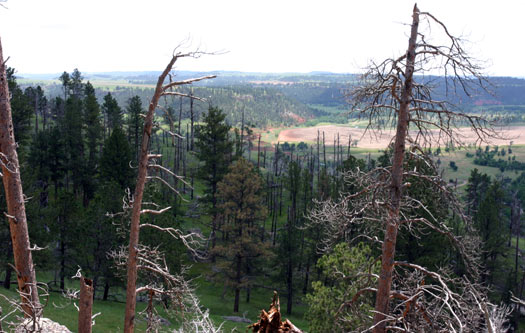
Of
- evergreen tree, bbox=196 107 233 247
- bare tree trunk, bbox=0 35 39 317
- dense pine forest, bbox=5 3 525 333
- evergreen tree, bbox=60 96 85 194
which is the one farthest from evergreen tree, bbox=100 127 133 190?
bare tree trunk, bbox=0 35 39 317

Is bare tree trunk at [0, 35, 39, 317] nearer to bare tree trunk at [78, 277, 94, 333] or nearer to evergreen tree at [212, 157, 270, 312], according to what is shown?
bare tree trunk at [78, 277, 94, 333]

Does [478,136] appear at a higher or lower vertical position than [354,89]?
A: lower

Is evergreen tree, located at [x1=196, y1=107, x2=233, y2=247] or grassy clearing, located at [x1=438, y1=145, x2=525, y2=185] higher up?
evergreen tree, located at [x1=196, y1=107, x2=233, y2=247]

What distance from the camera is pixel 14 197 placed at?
7.62 m

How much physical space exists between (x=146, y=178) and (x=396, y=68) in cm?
484

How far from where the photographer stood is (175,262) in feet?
84.9

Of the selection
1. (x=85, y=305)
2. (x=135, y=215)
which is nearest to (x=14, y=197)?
(x=135, y=215)

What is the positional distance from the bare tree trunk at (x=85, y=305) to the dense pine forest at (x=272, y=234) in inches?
0.9

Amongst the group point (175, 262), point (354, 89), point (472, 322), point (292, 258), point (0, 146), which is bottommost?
point (292, 258)

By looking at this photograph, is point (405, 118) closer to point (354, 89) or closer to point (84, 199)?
point (354, 89)

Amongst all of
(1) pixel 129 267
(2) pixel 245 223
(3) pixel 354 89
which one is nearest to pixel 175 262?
(2) pixel 245 223

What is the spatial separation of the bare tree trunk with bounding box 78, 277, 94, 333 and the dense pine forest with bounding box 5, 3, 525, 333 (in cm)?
2

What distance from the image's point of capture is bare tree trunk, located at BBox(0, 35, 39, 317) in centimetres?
734

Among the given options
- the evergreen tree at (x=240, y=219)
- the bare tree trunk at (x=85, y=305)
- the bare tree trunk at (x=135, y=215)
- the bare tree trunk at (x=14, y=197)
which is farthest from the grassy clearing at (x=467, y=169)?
the bare tree trunk at (x=14, y=197)
